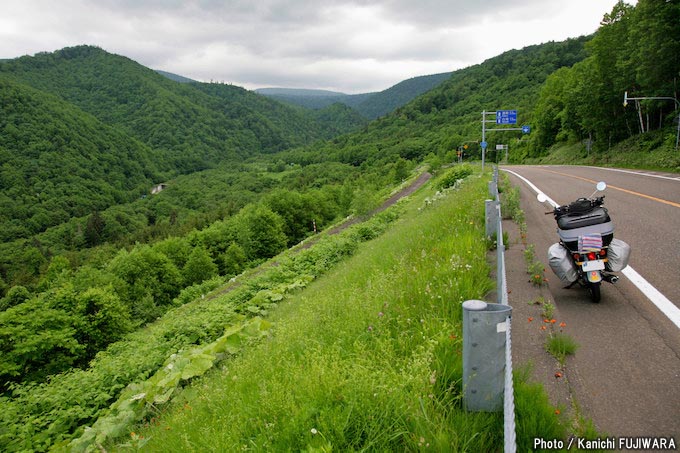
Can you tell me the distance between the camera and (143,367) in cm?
868

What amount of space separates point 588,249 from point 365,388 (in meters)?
3.60

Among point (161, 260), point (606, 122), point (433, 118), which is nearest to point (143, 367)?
point (161, 260)

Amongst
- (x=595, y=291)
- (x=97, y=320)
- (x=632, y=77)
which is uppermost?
(x=632, y=77)

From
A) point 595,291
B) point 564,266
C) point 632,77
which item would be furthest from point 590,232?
point 632,77

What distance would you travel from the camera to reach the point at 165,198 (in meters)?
142

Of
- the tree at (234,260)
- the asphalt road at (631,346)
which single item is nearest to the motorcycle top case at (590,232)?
the asphalt road at (631,346)

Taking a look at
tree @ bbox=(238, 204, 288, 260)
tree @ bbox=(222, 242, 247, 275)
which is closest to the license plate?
tree @ bbox=(222, 242, 247, 275)

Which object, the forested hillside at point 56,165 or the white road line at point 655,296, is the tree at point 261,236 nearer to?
the white road line at point 655,296

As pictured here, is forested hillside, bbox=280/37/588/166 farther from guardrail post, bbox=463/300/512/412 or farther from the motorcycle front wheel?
guardrail post, bbox=463/300/512/412

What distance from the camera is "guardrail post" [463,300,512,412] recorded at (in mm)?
2348

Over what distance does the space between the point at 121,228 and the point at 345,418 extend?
125919mm

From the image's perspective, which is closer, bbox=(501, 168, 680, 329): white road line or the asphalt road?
the asphalt road

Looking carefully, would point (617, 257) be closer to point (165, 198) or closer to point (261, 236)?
point (261, 236)

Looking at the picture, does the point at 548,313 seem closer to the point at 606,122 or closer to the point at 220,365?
the point at 220,365
